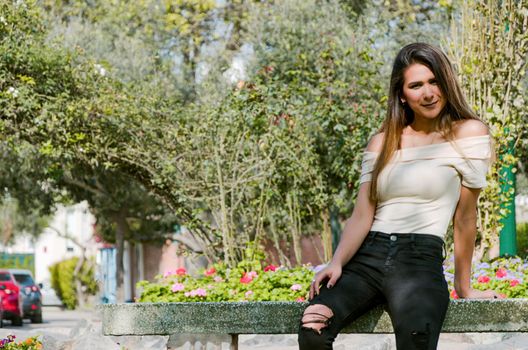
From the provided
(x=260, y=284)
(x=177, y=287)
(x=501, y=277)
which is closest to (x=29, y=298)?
(x=177, y=287)

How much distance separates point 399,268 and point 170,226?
25291 millimetres

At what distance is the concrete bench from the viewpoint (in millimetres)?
3854

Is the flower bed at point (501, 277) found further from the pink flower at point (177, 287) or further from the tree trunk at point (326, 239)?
A: the pink flower at point (177, 287)

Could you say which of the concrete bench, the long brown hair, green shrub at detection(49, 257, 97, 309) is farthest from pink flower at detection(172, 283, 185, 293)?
green shrub at detection(49, 257, 97, 309)

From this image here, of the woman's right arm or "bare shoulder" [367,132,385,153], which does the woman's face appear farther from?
the woman's right arm

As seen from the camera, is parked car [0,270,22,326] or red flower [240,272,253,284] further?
parked car [0,270,22,326]

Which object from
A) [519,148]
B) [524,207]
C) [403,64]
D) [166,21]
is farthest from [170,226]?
[403,64]

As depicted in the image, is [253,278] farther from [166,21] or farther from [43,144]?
[166,21]

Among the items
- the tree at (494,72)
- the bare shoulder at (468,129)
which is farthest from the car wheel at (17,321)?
the bare shoulder at (468,129)

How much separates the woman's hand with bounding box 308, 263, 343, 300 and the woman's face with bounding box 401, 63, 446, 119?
66 cm

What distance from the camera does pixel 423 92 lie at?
3.78 m

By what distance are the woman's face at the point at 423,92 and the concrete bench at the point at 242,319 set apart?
72 centimetres

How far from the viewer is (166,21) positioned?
22.0 meters

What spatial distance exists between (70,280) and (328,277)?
37.5 metres
